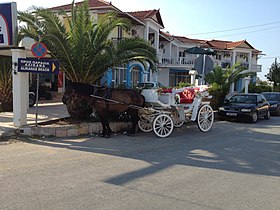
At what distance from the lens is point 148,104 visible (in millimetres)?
10641

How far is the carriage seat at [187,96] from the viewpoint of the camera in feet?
36.1

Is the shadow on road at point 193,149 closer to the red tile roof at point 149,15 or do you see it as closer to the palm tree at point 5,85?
the palm tree at point 5,85

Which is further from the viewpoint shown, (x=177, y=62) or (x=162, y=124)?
(x=177, y=62)

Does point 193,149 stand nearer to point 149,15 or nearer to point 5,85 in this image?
point 5,85

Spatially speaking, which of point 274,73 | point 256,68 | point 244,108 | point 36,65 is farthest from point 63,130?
point 274,73

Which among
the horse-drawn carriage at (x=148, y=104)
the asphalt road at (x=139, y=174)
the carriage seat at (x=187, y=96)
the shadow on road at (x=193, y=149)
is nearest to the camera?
the asphalt road at (x=139, y=174)

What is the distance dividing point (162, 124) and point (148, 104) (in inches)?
39.2

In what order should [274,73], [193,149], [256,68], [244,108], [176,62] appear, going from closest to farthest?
[193,149] < [244,108] < [176,62] < [274,73] < [256,68]

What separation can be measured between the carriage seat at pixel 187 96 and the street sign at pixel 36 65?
448 cm

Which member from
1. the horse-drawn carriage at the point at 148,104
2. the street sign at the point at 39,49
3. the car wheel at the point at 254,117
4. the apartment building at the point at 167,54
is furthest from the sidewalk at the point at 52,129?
the car wheel at the point at 254,117

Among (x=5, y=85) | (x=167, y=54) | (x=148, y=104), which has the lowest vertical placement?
(x=148, y=104)

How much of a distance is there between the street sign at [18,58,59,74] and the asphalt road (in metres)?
2.22

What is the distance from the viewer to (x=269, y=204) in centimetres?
473

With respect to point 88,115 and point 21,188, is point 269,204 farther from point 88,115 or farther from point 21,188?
point 88,115
